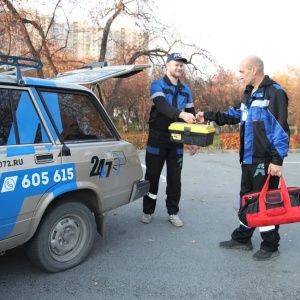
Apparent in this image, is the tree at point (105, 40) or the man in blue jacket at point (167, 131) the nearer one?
the man in blue jacket at point (167, 131)

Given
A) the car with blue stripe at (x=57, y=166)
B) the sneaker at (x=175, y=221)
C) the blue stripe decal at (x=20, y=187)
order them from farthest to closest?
the sneaker at (x=175, y=221), the car with blue stripe at (x=57, y=166), the blue stripe decal at (x=20, y=187)

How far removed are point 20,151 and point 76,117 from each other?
777 mm


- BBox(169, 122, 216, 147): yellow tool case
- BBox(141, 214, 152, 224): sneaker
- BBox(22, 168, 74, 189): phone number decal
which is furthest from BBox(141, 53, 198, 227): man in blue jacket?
BBox(22, 168, 74, 189): phone number decal

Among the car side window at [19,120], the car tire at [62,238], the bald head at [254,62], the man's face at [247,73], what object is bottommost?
the car tire at [62,238]

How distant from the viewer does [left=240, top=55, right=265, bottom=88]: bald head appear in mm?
3395

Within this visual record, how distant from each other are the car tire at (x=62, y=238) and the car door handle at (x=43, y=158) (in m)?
0.47

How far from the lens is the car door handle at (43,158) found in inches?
107

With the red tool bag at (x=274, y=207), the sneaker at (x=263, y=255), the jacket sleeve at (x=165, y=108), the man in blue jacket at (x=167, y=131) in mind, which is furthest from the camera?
the man in blue jacket at (x=167, y=131)

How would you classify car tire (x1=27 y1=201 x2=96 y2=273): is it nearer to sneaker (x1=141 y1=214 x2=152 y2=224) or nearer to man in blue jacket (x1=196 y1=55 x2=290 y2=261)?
sneaker (x1=141 y1=214 x2=152 y2=224)

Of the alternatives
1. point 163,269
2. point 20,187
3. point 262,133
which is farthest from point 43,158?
point 262,133

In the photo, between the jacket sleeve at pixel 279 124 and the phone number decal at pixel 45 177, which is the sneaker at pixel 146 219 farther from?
the jacket sleeve at pixel 279 124

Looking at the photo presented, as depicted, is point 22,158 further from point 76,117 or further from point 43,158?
point 76,117

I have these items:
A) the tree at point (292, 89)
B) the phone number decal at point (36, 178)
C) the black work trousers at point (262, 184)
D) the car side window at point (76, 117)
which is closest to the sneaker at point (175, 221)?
the black work trousers at point (262, 184)

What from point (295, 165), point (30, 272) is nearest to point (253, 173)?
point (30, 272)
